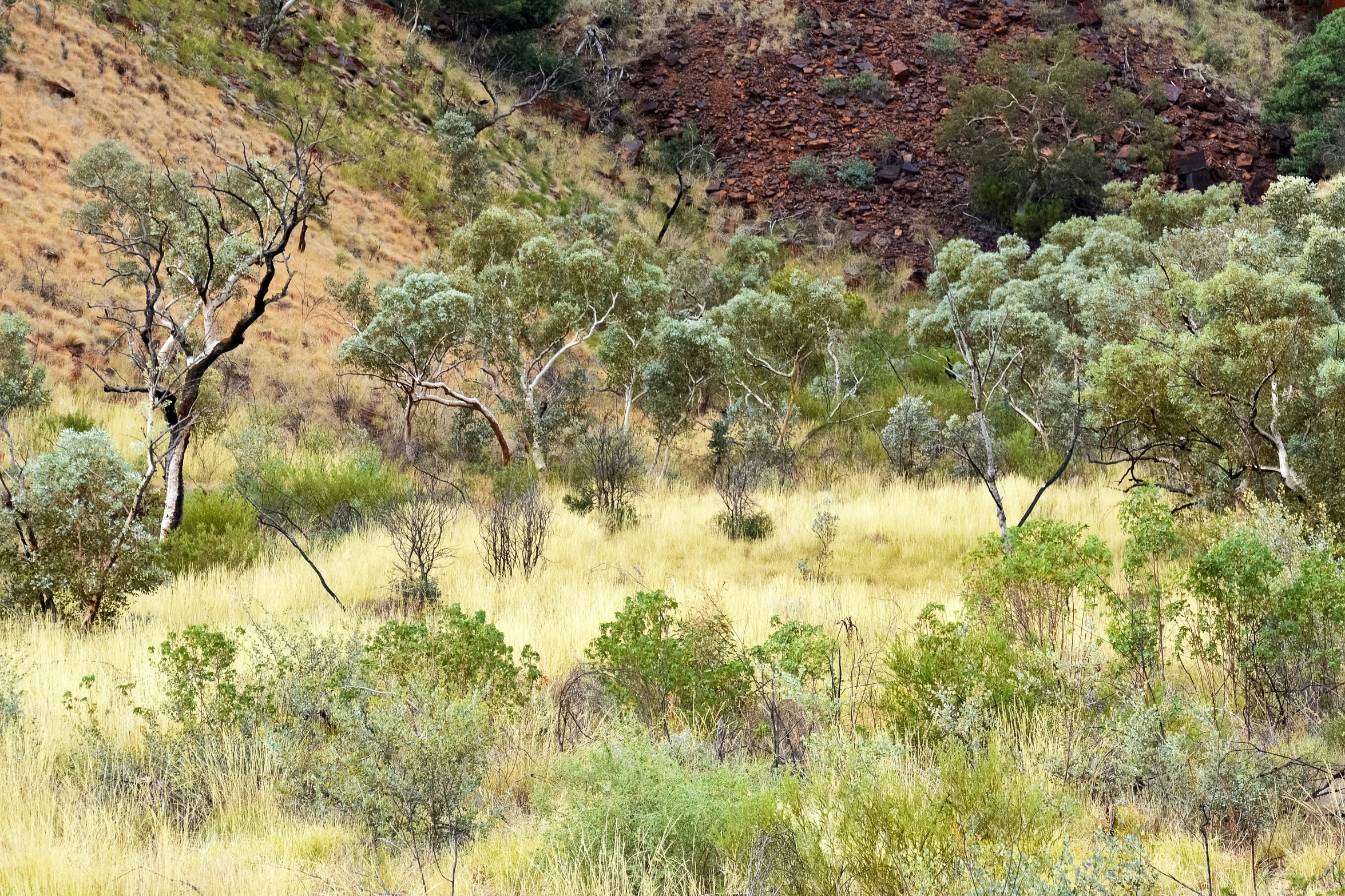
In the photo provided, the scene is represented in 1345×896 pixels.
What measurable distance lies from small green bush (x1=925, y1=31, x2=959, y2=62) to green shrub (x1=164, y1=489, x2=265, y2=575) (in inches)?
1274

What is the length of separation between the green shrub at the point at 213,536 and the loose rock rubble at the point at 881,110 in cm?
2432

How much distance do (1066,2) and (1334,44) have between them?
9.25m

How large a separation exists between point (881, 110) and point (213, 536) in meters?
30.7

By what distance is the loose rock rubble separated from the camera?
31.6m

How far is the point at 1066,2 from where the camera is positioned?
120 feet

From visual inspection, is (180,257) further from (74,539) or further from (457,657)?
(457,657)

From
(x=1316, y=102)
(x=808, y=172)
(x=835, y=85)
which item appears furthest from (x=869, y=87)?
(x=1316, y=102)

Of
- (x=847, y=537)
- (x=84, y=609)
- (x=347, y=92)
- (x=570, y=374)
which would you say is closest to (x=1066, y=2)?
(x=347, y=92)

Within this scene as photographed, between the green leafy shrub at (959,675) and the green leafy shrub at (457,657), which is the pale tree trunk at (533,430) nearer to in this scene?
the green leafy shrub at (457,657)

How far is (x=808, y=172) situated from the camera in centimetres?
3222

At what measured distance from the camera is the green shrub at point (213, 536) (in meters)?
8.88

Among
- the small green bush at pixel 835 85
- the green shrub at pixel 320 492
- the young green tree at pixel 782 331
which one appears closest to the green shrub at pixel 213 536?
the green shrub at pixel 320 492

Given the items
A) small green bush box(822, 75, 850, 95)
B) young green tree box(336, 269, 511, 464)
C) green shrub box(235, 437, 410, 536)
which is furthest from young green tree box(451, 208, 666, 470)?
small green bush box(822, 75, 850, 95)

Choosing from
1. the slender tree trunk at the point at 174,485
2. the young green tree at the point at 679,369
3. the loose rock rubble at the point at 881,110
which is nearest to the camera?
the slender tree trunk at the point at 174,485
